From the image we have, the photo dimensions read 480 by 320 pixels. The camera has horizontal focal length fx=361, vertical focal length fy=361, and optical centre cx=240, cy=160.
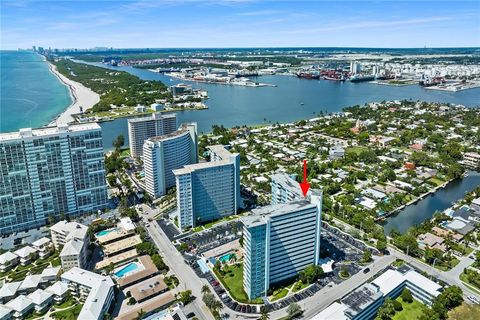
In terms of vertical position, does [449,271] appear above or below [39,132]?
below

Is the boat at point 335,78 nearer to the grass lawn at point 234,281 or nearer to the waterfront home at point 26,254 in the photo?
the grass lawn at point 234,281

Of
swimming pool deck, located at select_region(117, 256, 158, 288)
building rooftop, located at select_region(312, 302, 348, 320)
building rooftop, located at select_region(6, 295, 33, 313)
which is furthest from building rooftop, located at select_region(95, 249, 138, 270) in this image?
building rooftop, located at select_region(312, 302, 348, 320)

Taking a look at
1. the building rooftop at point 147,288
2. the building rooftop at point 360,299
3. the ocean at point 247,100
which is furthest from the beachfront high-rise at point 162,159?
the ocean at point 247,100

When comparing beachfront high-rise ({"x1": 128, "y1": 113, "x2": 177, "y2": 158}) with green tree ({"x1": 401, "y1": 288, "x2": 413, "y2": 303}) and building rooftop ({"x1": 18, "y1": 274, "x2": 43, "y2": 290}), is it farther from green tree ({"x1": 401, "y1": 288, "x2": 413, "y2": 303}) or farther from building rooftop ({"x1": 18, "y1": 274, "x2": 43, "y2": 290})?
green tree ({"x1": 401, "y1": 288, "x2": 413, "y2": 303})

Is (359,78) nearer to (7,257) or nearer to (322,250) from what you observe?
(322,250)

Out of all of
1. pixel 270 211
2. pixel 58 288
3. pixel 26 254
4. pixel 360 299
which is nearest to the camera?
pixel 360 299

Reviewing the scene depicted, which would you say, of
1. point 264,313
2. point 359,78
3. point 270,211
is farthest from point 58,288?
point 359,78

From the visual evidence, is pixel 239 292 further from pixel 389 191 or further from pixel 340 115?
pixel 340 115
